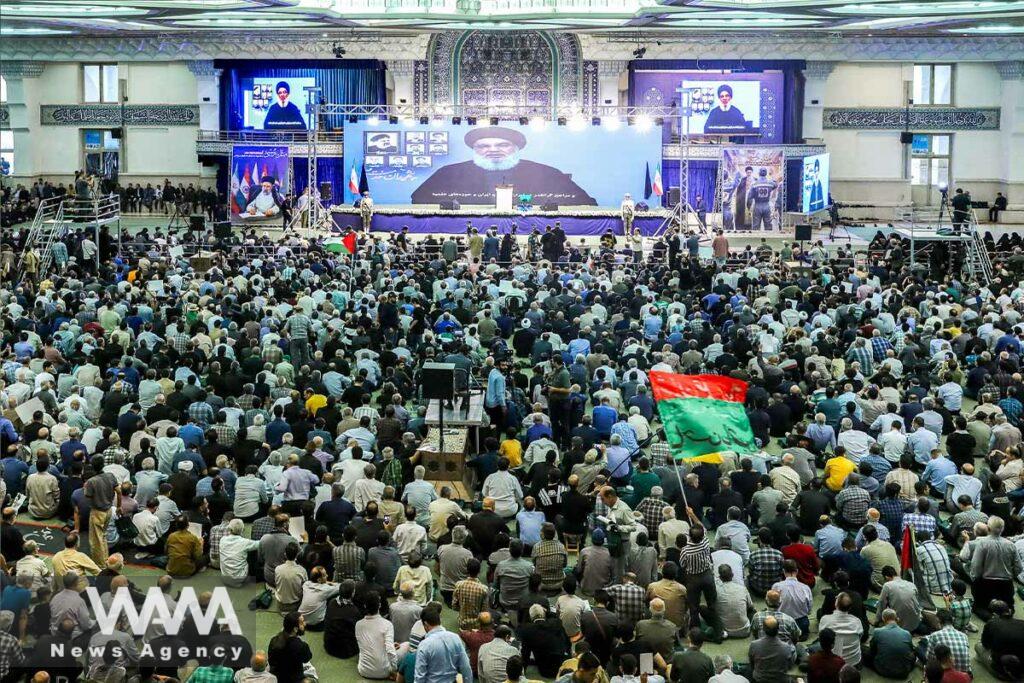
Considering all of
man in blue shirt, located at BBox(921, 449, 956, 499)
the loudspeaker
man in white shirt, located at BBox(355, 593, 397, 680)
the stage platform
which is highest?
the stage platform

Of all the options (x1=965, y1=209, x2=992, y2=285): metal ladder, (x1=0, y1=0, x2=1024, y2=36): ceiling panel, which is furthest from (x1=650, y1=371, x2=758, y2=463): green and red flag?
(x1=965, y1=209, x2=992, y2=285): metal ladder

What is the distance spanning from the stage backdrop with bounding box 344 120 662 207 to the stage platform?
8.77 feet

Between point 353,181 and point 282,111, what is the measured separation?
503 centimetres

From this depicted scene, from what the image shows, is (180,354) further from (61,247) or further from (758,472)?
(61,247)

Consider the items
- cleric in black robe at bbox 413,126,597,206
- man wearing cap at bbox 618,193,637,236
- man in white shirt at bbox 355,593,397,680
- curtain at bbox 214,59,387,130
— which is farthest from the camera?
curtain at bbox 214,59,387,130

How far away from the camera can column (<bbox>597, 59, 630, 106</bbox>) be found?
4594cm

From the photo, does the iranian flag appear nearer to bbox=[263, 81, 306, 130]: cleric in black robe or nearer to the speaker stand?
bbox=[263, 81, 306, 130]: cleric in black robe

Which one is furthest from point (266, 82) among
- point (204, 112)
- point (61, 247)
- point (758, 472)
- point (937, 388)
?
point (758, 472)

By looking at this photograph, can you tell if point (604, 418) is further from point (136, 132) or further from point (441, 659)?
point (136, 132)

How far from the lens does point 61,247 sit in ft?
106

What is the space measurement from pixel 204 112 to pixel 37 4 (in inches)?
664

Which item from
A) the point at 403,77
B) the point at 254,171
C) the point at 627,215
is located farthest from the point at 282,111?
the point at 627,215

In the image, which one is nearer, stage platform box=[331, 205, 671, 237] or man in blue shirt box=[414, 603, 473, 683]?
man in blue shirt box=[414, 603, 473, 683]

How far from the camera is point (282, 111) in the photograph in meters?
46.5
